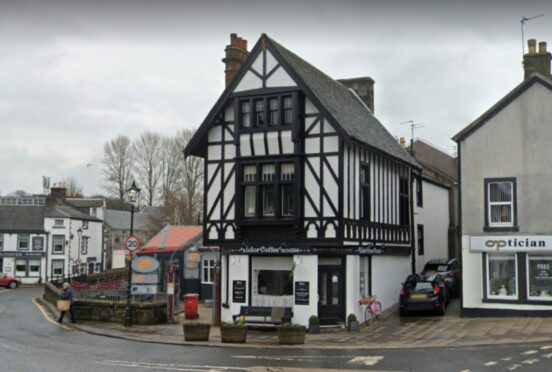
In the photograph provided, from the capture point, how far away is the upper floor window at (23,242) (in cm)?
6494

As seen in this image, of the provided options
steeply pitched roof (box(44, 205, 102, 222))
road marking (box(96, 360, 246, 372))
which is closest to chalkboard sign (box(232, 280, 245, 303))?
road marking (box(96, 360, 246, 372))

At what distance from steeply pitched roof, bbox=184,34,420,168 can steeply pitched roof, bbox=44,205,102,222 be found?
1749 inches

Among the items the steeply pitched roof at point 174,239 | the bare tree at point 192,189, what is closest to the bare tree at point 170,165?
the bare tree at point 192,189

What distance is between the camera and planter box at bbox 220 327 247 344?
2020 cm

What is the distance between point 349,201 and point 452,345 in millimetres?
7332

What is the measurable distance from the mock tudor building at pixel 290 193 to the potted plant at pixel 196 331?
14.1 feet

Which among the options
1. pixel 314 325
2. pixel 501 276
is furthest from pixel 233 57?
pixel 501 276

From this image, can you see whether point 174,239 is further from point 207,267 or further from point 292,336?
point 292,336

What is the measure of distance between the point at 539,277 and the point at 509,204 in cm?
288

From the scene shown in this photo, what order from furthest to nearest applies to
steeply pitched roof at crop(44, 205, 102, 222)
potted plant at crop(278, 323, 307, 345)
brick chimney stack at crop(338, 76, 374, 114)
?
steeply pitched roof at crop(44, 205, 102, 222)
brick chimney stack at crop(338, 76, 374, 114)
potted plant at crop(278, 323, 307, 345)

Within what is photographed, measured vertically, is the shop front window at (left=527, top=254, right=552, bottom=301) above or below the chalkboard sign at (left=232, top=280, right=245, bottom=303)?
above

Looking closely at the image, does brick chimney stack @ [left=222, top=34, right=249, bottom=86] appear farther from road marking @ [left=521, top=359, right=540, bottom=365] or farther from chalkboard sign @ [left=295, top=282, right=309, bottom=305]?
road marking @ [left=521, top=359, right=540, bottom=365]

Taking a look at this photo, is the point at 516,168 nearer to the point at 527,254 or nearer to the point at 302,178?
the point at 527,254

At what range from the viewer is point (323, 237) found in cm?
2358
